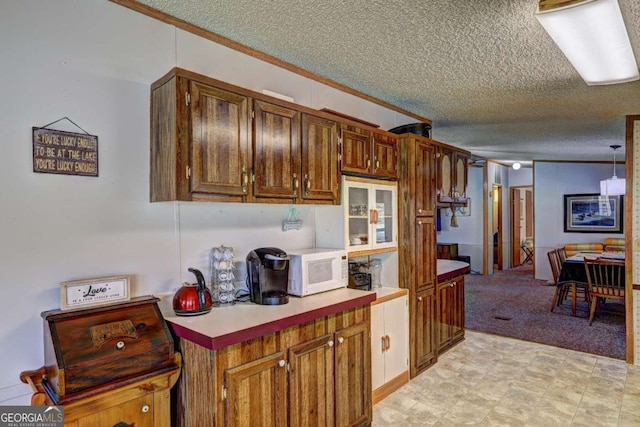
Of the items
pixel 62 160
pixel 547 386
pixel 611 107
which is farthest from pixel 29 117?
pixel 611 107

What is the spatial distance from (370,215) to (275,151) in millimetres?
1115

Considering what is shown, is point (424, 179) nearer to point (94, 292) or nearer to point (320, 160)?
point (320, 160)

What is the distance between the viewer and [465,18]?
2.14 metres

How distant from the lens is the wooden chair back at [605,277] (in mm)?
4770

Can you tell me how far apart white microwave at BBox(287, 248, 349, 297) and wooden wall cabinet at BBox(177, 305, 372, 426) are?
0.87 ft

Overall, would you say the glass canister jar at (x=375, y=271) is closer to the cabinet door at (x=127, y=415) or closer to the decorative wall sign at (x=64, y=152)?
the cabinet door at (x=127, y=415)

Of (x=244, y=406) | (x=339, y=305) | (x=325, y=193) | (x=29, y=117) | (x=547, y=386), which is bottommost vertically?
(x=547, y=386)

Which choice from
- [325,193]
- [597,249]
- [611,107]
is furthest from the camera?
[597,249]

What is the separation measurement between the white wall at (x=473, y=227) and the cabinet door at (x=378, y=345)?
6436 mm

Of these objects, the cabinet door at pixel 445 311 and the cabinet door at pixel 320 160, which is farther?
the cabinet door at pixel 445 311

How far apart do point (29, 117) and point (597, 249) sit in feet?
28.0

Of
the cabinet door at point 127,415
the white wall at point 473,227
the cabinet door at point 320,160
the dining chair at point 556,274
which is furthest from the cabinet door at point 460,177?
the white wall at point 473,227

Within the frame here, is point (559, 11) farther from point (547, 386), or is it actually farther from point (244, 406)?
point (547, 386)

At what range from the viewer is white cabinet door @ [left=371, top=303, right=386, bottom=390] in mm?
2971
